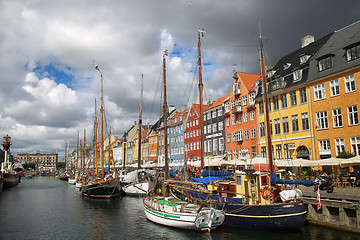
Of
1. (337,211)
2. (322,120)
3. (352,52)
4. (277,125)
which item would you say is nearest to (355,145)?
(322,120)

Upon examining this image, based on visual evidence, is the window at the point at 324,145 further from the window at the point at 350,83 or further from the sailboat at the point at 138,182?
the sailboat at the point at 138,182

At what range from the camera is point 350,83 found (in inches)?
1339

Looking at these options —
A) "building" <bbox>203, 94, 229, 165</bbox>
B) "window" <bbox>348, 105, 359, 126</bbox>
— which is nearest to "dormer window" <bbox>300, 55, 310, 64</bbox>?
"window" <bbox>348, 105, 359, 126</bbox>

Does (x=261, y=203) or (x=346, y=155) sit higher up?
(x=346, y=155)

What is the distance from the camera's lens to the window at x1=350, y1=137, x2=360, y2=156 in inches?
1286

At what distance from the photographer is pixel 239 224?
21.0 meters

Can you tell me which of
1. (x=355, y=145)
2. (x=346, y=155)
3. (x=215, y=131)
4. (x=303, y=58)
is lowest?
(x=346, y=155)

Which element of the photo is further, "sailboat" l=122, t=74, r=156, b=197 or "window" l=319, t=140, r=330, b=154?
"sailboat" l=122, t=74, r=156, b=197

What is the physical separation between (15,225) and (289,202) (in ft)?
78.1

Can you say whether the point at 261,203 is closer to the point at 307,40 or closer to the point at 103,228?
the point at 103,228

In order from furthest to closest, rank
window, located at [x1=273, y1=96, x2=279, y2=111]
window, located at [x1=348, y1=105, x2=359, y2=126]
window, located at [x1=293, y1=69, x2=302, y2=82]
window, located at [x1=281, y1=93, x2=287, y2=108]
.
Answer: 1. window, located at [x1=273, y1=96, x2=279, y2=111]
2. window, located at [x1=281, y1=93, x2=287, y2=108]
3. window, located at [x1=293, y1=69, x2=302, y2=82]
4. window, located at [x1=348, y1=105, x2=359, y2=126]

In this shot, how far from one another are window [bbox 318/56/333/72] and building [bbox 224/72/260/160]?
13106 mm

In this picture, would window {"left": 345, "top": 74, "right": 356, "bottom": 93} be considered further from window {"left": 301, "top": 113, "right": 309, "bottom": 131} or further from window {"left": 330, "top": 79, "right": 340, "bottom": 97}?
window {"left": 301, "top": 113, "right": 309, "bottom": 131}

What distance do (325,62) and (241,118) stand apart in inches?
734
